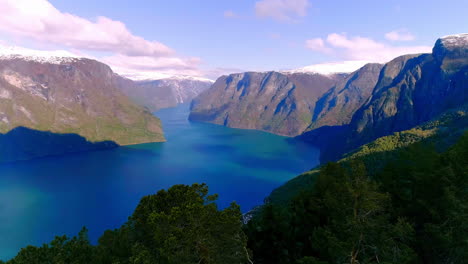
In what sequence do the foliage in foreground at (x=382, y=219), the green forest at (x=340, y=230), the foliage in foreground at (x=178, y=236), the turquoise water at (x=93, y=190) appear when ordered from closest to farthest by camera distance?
the foliage in foreground at (x=178, y=236)
the green forest at (x=340, y=230)
the foliage in foreground at (x=382, y=219)
the turquoise water at (x=93, y=190)

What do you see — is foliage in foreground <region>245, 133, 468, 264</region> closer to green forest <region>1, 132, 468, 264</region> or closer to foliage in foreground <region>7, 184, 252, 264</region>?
green forest <region>1, 132, 468, 264</region>

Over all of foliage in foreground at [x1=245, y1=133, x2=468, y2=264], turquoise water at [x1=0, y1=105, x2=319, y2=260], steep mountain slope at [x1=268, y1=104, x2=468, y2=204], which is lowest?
→ turquoise water at [x1=0, y1=105, x2=319, y2=260]

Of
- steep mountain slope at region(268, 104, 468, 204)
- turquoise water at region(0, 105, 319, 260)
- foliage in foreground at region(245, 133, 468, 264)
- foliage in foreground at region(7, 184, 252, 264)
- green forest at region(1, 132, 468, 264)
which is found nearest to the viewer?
foliage in foreground at region(7, 184, 252, 264)

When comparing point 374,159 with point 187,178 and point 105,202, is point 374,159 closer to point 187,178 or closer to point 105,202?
point 187,178

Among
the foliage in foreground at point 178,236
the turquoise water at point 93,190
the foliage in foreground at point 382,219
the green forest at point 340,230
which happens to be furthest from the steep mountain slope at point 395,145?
the foliage in foreground at point 178,236

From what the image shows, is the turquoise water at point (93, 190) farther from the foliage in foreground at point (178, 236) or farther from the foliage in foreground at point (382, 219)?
the foliage in foreground at point (178, 236)

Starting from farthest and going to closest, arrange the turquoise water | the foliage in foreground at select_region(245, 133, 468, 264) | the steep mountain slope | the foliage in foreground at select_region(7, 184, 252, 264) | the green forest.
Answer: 1. the steep mountain slope
2. the turquoise water
3. the foliage in foreground at select_region(245, 133, 468, 264)
4. the green forest
5. the foliage in foreground at select_region(7, 184, 252, 264)

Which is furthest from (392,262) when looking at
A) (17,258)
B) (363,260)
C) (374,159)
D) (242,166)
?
(242,166)

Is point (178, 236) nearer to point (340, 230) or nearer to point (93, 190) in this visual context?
point (340, 230)

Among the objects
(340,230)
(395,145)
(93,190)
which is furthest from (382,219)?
(93,190)

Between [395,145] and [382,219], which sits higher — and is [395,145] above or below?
below

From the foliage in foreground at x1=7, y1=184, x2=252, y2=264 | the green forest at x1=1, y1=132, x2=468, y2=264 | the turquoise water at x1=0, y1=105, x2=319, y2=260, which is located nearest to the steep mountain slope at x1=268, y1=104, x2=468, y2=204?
the turquoise water at x1=0, y1=105, x2=319, y2=260
